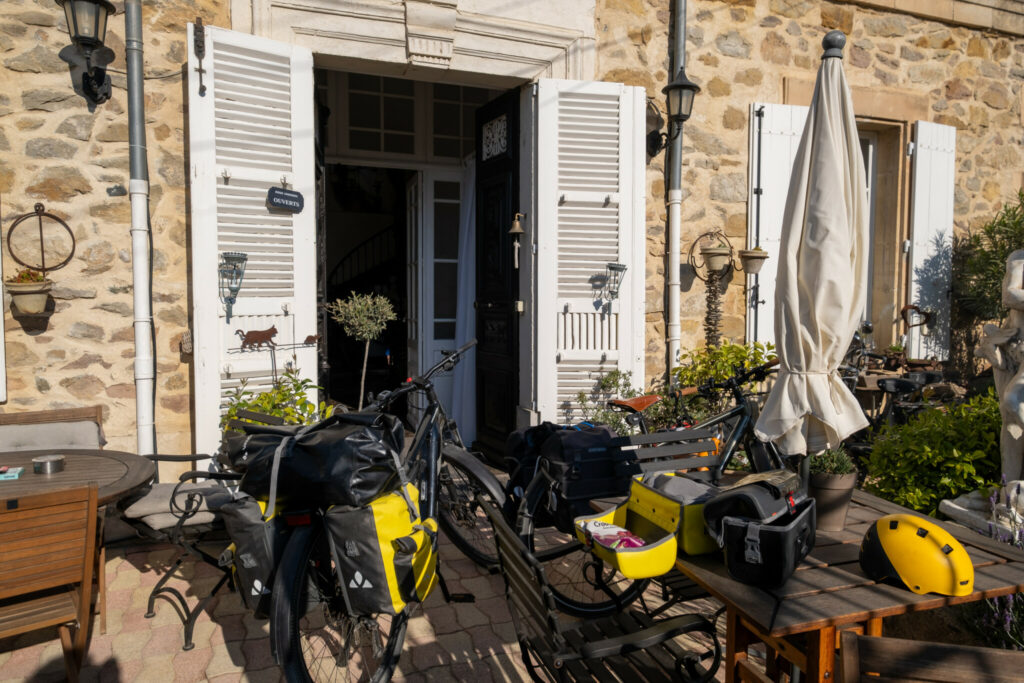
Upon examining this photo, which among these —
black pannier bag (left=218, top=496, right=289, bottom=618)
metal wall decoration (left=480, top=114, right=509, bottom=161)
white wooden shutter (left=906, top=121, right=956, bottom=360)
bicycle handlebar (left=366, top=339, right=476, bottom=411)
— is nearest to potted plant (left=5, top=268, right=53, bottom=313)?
bicycle handlebar (left=366, top=339, right=476, bottom=411)

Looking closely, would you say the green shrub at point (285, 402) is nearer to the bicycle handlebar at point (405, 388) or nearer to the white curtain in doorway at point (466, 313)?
the bicycle handlebar at point (405, 388)

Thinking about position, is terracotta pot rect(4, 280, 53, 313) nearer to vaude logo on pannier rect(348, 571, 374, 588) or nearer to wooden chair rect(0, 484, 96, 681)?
wooden chair rect(0, 484, 96, 681)

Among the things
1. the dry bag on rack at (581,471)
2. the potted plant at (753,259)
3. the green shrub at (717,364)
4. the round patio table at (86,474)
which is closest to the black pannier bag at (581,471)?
the dry bag on rack at (581,471)

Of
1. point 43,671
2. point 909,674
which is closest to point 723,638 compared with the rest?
point 909,674

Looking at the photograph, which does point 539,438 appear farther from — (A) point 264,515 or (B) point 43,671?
(B) point 43,671

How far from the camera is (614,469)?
114 inches

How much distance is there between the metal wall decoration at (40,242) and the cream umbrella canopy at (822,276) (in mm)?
3759

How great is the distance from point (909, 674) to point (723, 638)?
5.18 ft

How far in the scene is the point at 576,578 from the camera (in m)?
3.11

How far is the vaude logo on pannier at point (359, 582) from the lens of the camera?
1.99 meters

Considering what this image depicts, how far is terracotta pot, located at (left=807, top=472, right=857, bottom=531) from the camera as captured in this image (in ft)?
7.09

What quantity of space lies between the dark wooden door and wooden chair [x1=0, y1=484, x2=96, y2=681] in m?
3.12

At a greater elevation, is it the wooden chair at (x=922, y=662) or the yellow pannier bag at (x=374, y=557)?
the wooden chair at (x=922, y=662)

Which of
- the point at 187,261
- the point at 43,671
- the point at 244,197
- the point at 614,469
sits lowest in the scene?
the point at 43,671
